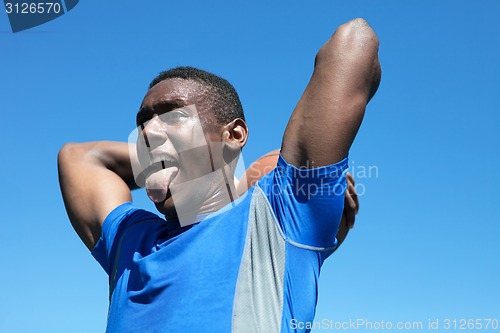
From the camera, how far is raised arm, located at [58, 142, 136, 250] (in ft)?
13.0

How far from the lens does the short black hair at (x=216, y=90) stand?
11.7 feet

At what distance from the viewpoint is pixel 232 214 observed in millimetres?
3064

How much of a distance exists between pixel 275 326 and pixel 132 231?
45.9 inches

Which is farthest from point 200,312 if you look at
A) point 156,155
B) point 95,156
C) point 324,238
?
point 95,156

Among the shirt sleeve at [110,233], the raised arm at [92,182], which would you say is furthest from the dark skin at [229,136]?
the shirt sleeve at [110,233]

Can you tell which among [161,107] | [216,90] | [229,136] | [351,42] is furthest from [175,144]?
[351,42]

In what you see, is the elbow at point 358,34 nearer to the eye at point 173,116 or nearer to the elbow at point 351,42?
the elbow at point 351,42

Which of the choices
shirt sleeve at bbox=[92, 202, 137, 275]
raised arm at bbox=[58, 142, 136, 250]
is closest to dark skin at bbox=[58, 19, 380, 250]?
raised arm at bbox=[58, 142, 136, 250]

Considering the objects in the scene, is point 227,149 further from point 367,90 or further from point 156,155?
point 367,90

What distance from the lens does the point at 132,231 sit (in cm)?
347

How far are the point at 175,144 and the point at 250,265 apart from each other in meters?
0.89

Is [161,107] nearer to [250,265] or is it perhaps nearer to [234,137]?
[234,137]

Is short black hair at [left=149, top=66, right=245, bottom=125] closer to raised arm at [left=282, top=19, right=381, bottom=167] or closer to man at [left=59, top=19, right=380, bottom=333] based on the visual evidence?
man at [left=59, top=19, right=380, bottom=333]

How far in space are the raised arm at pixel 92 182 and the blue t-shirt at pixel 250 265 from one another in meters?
0.99
